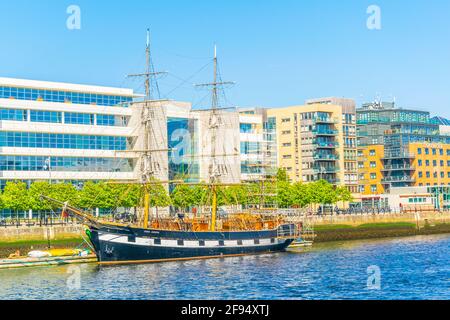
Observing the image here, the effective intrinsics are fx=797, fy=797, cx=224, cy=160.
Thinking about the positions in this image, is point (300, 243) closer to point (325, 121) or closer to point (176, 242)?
point (176, 242)

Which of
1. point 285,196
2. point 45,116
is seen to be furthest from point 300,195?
point 45,116

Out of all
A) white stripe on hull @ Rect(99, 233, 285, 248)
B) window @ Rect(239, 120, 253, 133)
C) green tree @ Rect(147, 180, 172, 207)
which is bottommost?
white stripe on hull @ Rect(99, 233, 285, 248)

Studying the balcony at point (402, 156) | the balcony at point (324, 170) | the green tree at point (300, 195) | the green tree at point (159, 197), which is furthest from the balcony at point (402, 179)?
the green tree at point (159, 197)

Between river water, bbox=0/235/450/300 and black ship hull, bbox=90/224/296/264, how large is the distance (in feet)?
8.54

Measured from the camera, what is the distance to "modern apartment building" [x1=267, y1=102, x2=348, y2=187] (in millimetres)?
167500

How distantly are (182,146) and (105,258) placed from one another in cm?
5679

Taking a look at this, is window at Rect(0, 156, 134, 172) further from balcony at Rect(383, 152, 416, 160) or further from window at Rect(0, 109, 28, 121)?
balcony at Rect(383, 152, 416, 160)

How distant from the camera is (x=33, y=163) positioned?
107750mm

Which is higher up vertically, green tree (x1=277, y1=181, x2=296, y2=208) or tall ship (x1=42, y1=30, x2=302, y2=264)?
green tree (x1=277, y1=181, x2=296, y2=208)

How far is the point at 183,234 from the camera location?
3273 inches

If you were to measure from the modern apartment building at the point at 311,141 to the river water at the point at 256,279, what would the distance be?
82477 mm

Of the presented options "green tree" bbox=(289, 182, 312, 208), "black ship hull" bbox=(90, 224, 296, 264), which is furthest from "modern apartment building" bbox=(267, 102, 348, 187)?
"black ship hull" bbox=(90, 224, 296, 264)

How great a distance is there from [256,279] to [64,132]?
184ft
